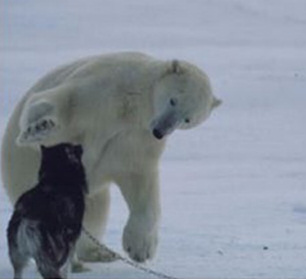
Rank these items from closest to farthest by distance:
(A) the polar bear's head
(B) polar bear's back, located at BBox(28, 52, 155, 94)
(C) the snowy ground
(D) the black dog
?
(D) the black dog
(A) the polar bear's head
(B) polar bear's back, located at BBox(28, 52, 155, 94)
(C) the snowy ground

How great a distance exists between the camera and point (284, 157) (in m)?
8.23

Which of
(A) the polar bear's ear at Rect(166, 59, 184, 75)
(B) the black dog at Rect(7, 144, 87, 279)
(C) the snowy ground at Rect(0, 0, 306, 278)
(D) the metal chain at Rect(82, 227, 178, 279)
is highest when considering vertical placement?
(B) the black dog at Rect(7, 144, 87, 279)

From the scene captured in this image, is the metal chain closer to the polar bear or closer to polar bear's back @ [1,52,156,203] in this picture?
the polar bear

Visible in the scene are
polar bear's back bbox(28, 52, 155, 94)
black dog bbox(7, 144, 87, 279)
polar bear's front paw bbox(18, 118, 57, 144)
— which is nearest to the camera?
black dog bbox(7, 144, 87, 279)

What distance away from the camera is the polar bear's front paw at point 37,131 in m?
4.86

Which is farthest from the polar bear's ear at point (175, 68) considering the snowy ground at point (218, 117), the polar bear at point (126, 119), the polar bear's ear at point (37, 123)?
the snowy ground at point (218, 117)

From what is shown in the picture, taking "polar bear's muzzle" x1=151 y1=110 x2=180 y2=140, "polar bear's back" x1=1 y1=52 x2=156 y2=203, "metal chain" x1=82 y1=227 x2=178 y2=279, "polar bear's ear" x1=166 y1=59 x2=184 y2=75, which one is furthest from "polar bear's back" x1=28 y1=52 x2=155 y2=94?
"metal chain" x1=82 y1=227 x2=178 y2=279

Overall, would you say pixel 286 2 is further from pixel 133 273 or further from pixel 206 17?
pixel 133 273

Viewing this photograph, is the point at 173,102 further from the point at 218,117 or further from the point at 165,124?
the point at 218,117

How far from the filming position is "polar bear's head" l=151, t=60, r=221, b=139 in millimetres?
5070

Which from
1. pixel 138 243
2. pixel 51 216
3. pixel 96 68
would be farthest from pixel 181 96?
pixel 51 216

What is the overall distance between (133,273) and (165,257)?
309 millimetres

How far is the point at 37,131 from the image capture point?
4.88m

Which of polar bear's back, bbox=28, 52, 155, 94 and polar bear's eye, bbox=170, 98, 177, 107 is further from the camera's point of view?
polar bear's back, bbox=28, 52, 155, 94
